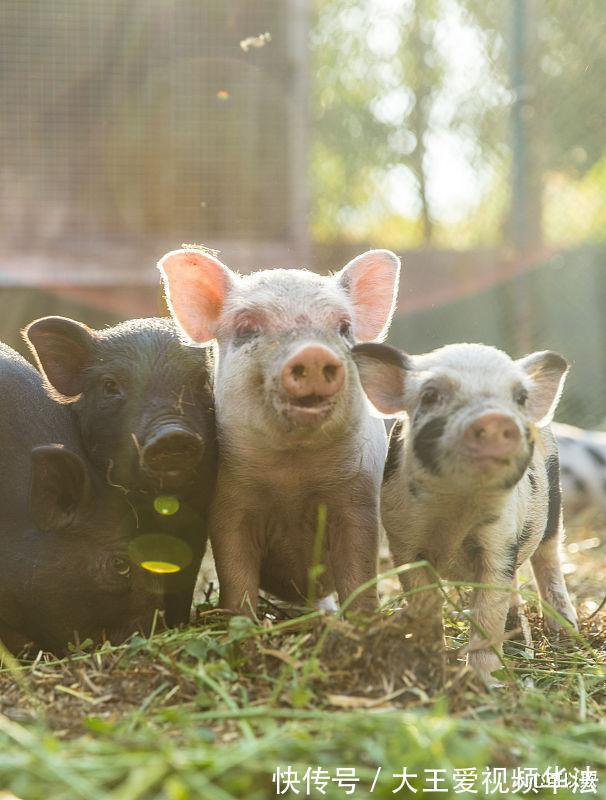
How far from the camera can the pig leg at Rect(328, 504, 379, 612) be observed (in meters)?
3.92

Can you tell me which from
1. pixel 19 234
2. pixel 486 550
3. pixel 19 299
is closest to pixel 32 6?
pixel 19 234

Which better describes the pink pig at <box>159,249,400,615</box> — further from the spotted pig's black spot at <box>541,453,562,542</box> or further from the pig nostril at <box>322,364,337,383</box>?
the spotted pig's black spot at <box>541,453,562,542</box>

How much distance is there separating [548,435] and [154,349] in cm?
173

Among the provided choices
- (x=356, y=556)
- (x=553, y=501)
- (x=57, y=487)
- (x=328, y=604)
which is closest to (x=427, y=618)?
(x=356, y=556)

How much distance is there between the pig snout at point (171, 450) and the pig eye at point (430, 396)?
30.7 inches

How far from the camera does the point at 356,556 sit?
3930mm

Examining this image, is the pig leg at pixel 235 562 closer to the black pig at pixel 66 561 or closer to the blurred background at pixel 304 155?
the black pig at pixel 66 561

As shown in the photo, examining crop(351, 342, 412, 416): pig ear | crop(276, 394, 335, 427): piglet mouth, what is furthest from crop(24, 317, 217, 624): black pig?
crop(351, 342, 412, 416): pig ear

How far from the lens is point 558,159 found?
9.58 metres

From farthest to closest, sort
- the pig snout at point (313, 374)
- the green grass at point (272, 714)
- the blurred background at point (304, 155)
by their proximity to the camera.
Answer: the blurred background at point (304, 155)
the pig snout at point (313, 374)
the green grass at point (272, 714)

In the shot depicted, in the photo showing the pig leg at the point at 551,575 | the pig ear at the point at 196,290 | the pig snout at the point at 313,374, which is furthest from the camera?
the pig leg at the point at 551,575

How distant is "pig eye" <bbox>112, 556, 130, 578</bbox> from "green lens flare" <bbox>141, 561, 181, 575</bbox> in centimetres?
6

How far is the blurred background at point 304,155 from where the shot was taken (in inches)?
339

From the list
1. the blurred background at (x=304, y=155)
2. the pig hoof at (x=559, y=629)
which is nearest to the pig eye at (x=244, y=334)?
the pig hoof at (x=559, y=629)
